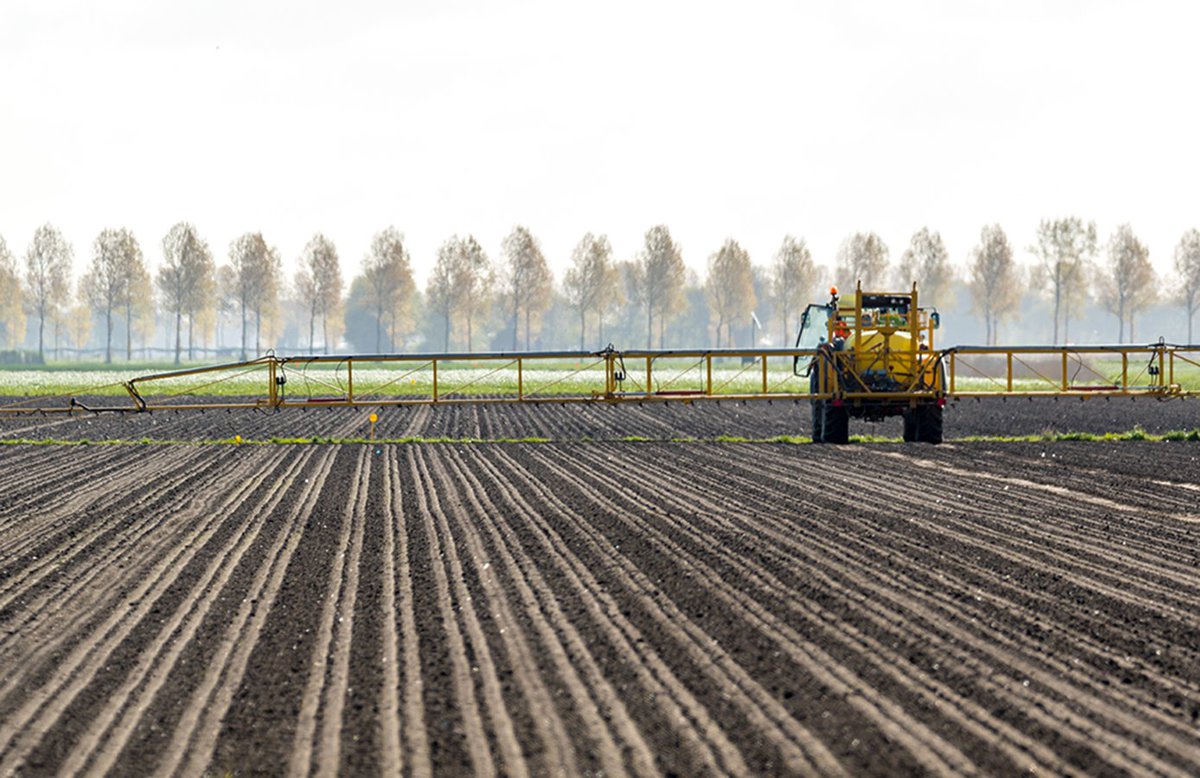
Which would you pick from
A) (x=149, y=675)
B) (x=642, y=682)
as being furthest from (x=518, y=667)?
(x=149, y=675)

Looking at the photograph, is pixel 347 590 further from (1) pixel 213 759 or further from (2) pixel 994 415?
(2) pixel 994 415

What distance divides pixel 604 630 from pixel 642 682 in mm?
1282

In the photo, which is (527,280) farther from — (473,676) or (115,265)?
(473,676)

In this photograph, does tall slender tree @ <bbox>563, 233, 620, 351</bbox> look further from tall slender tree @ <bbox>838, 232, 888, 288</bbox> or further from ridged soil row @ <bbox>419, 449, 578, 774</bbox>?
ridged soil row @ <bbox>419, 449, 578, 774</bbox>

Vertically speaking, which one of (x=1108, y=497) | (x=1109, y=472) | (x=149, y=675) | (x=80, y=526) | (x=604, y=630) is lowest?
(x=149, y=675)

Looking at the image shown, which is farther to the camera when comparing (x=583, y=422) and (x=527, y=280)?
(x=527, y=280)

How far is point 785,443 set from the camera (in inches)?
939

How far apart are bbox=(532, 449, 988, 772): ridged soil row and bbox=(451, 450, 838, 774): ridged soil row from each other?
0.21 metres

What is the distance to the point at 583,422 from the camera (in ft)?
104

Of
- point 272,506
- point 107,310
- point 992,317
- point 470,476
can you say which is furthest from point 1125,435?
point 107,310

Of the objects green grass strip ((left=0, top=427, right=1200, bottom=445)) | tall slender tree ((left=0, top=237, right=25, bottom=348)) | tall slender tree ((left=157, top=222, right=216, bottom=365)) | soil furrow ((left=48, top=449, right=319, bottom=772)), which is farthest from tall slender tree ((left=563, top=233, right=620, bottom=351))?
soil furrow ((left=48, top=449, right=319, bottom=772))

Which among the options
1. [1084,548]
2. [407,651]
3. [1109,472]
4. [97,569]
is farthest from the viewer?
[1109,472]

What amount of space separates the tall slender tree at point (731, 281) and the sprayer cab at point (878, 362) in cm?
7253

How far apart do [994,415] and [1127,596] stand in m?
25.4
